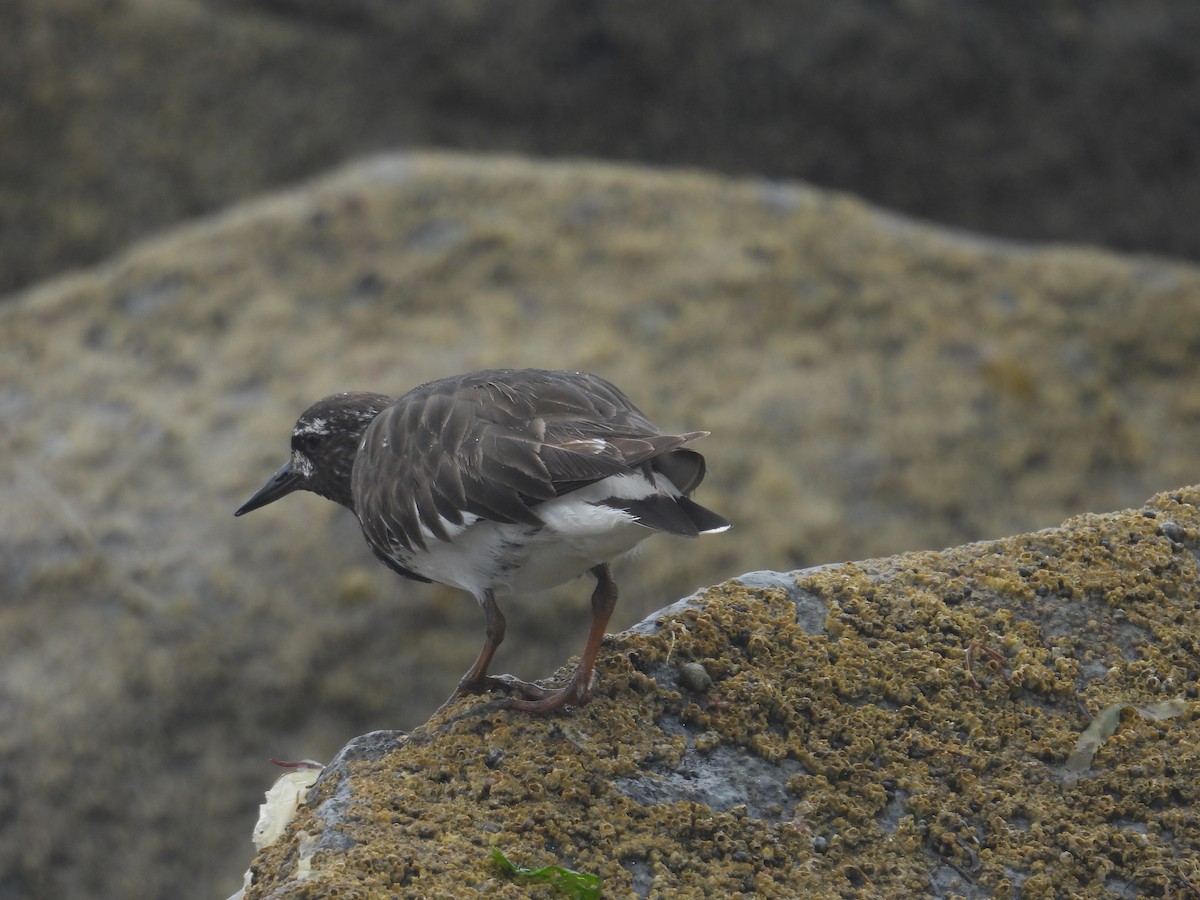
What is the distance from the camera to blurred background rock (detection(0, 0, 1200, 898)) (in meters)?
11.5

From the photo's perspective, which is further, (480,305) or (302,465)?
(480,305)

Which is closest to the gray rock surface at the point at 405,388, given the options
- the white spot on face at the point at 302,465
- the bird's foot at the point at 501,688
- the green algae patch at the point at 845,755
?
the white spot on face at the point at 302,465

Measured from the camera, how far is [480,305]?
48.0 ft

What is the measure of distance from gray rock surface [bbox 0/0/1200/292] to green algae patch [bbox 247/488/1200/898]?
1265cm

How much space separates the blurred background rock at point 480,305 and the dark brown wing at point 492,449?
612 centimetres

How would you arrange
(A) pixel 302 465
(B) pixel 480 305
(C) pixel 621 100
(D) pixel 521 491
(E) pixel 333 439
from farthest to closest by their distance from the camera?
(C) pixel 621 100 → (B) pixel 480 305 → (A) pixel 302 465 → (E) pixel 333 439 → (D) pixel 521 491

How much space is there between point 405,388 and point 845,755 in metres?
9.68

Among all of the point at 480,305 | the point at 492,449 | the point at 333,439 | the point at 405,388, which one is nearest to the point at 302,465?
the point at 333,439

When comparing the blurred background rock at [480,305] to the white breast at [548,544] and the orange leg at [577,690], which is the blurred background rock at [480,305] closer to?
the white breast at [548,544]

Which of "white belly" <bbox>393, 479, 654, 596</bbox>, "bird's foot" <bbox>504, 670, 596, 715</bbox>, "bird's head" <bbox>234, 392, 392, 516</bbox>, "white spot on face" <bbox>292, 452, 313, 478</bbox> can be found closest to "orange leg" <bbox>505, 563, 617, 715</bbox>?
"bird's foot" <bbox>504, 670, 596, 715</bbox>

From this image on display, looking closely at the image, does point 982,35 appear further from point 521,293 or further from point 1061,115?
point 521,293

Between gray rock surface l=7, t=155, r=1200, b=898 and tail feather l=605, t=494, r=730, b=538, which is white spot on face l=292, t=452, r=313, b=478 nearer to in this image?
tail feather l=605, t=494, r=730, b=538

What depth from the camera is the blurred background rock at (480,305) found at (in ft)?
37.9

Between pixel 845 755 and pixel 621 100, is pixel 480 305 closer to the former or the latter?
pixel 621 100
